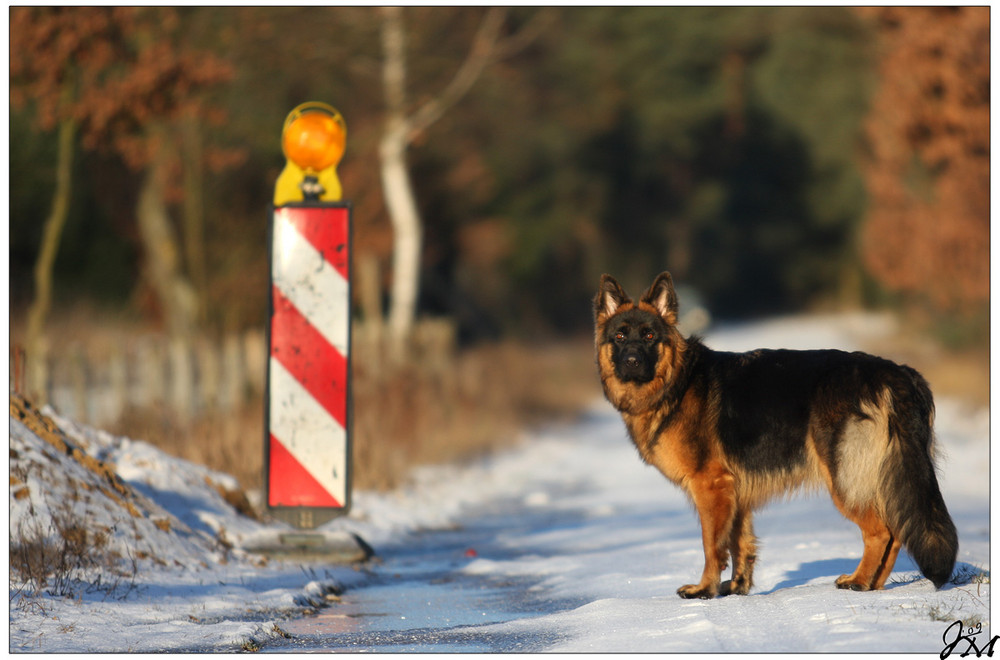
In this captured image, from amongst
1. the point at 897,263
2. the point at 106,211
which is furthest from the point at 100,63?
the point at 897,263

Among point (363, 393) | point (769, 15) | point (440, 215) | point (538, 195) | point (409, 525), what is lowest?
point (409, 525)

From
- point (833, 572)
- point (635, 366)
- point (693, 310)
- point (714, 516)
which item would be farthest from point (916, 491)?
point (693, 310)

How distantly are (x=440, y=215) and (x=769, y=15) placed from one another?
2725 centimetres

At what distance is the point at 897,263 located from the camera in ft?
94.0

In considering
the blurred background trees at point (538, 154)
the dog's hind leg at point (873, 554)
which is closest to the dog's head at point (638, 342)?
the dog's hind leg at point (873, 554)

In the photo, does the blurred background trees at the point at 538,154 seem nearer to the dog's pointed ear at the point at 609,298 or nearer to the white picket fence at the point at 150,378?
the white picket fence at the point at 150,378

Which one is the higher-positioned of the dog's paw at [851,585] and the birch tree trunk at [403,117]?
the birch tree trunk at [403,117]

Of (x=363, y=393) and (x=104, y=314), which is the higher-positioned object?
(x=104, y=314)

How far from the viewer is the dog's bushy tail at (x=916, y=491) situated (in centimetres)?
538

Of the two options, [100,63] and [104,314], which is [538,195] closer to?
[104,314]

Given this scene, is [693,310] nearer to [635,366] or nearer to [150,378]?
[150,378]

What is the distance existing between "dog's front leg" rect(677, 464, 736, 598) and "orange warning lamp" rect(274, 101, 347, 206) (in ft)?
10.5

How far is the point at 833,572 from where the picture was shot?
21.1 feet

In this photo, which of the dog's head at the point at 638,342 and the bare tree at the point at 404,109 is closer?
the dog's head at the point at 638,342
